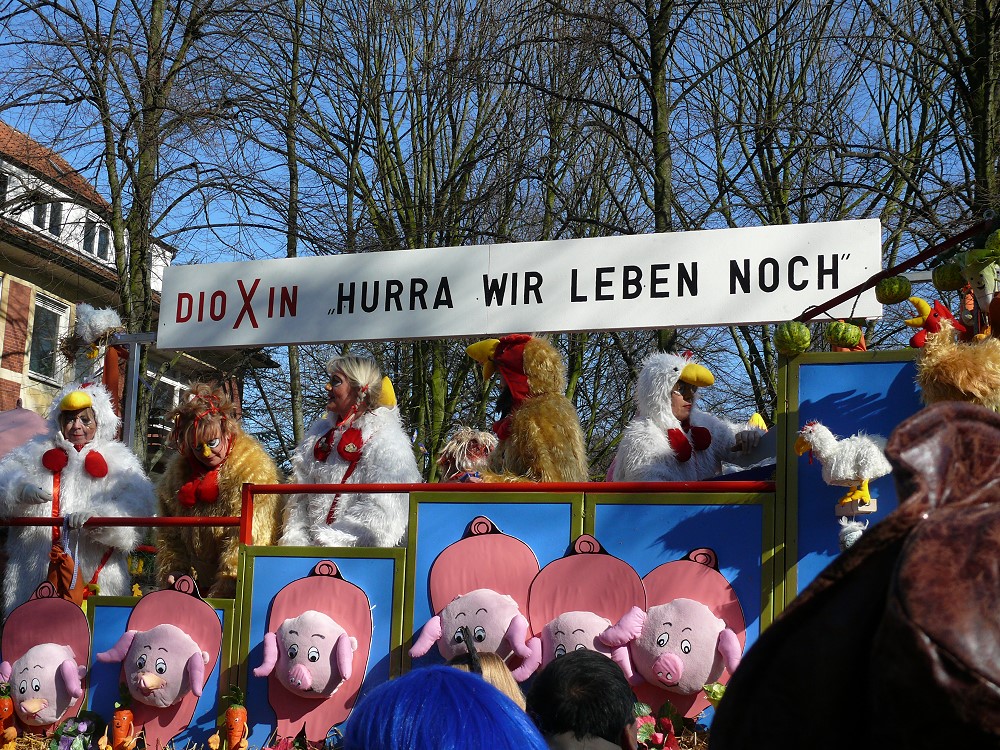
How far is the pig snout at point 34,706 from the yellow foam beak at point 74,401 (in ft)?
6.06

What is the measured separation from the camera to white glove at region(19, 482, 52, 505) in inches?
265

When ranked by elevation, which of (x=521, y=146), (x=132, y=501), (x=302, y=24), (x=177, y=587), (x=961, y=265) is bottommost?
(x=177, y=587)

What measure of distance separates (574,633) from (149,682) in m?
2.15

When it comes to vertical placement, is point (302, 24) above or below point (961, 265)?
above

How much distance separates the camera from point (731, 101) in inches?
536

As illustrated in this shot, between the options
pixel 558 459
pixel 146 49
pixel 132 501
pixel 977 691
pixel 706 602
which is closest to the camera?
pixel 977 691

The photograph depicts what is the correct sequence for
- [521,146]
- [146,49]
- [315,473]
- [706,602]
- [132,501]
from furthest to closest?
1. [521,146]
2. [146,49]
3. [132,501]
4. [315,473]
5. [706,602]

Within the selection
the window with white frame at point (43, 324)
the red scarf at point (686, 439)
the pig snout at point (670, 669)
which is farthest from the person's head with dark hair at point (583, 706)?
the window with white frame at point (43, 324)

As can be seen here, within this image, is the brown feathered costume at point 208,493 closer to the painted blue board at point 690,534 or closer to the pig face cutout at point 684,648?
the painted blue board at point 690,534

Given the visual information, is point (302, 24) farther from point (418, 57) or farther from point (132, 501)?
point (132, 501)

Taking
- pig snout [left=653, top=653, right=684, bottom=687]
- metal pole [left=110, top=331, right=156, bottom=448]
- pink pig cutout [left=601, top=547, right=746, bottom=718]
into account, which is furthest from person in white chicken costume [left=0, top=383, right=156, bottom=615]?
pig snout [left=653, top=653, right=684, bottom=687]

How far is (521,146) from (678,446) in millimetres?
8191

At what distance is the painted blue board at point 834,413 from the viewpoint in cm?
475

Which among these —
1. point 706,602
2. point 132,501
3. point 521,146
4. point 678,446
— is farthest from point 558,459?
point 521,146
